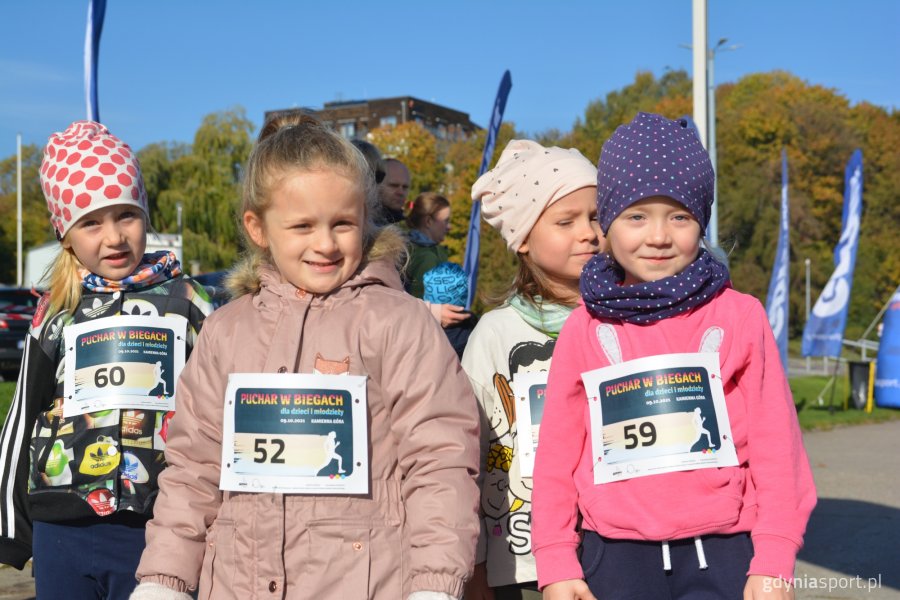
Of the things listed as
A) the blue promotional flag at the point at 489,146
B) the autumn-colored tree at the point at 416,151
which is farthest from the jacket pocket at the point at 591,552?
the autumn-colored tree at the point at 416,151

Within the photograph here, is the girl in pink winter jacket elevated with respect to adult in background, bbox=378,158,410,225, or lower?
lower

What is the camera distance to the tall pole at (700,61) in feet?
31.8

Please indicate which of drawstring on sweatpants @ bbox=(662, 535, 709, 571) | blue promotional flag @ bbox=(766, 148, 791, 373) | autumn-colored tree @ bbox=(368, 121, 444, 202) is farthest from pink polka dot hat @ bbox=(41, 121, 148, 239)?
autumn-colored tree @ bbox=(368, 121, 444, 202)

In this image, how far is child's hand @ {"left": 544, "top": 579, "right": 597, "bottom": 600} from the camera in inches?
97.0

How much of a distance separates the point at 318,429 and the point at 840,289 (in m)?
14.4

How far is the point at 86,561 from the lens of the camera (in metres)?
3.27

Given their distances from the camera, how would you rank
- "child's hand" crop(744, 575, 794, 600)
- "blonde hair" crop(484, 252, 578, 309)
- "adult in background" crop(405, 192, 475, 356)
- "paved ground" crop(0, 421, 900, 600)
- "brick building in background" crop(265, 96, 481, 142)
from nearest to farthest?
"child's hand" crop(744, 575, 794, 600) < "blonde hair" crop(484, 252, 578, 309) < "adult in background" crop(405, 192, 475, 356) < "paved ground" crop(0, 421, 900, 600) < "brick building in background" crop(265, 96, 481, 142)

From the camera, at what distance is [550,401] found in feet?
8.61

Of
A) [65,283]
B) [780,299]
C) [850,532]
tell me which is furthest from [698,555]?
[780,299]

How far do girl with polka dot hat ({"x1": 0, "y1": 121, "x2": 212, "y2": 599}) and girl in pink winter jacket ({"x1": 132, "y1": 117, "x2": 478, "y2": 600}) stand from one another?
23.6 inches

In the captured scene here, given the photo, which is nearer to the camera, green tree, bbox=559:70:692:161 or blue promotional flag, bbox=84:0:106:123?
blue promotional flag, bbox=84:0:106:123

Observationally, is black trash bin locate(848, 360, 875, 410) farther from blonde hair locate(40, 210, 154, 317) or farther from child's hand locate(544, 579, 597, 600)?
child's hand locate(544, 579, 597, 600)

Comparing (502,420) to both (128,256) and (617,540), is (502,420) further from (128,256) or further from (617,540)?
(128,256)

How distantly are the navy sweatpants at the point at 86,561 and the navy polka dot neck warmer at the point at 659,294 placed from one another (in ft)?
5.54
